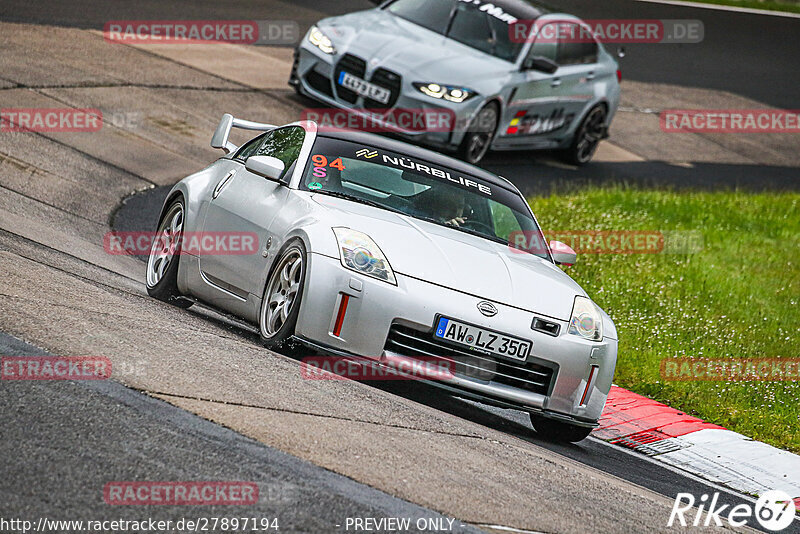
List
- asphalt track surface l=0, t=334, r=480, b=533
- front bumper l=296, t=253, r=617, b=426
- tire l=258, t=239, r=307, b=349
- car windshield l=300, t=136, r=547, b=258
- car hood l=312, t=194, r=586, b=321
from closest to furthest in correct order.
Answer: asphalt track surface l=0, t=334, r=480, b=533, front bumper l=296, t=253, r=617, b=426, tire l=258, t=239, r=307, b=349, car hood l=312, t=194, r=586, b=321, car windshield l=300, t=136, r=547, b=258

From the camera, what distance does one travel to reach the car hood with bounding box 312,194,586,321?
6.70 meters

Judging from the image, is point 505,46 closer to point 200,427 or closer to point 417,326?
point 417,326

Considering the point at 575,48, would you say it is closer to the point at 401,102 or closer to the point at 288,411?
the point at 401,102

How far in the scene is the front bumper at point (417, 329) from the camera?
21.1 feet

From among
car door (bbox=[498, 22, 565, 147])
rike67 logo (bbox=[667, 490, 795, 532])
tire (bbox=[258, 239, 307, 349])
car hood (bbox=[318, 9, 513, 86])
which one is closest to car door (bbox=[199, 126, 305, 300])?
tire (bbox=[258, 239, 307, 349])

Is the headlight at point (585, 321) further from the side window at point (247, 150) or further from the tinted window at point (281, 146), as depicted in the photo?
the side window at point (247, 150)

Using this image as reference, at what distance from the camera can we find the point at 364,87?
1432 cm

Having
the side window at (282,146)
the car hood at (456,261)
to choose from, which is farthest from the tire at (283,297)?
the side window at (282,146)

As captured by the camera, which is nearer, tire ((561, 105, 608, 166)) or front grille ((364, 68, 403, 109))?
front grille ((364, 68, 403, 109))

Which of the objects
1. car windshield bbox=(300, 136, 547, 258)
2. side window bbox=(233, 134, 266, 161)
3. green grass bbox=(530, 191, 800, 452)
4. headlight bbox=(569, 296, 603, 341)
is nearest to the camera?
headlight bbox=(569, 296, 603, 341)

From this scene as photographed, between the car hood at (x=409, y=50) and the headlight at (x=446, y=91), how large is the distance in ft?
0.25

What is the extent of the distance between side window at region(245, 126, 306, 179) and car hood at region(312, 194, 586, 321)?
2.13ft

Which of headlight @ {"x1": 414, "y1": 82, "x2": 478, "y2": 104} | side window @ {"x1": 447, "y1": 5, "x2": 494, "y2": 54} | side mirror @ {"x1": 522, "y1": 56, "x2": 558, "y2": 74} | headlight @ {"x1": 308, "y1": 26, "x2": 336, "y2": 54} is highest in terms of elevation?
side window @ {"x1": 447, "y1": 5, "x2": 494, "y2": 54}

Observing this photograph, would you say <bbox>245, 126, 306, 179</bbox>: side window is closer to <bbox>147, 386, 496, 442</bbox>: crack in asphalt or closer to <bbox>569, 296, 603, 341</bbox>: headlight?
<bbox>569, 296, 603, 341</bbox>: headlight
